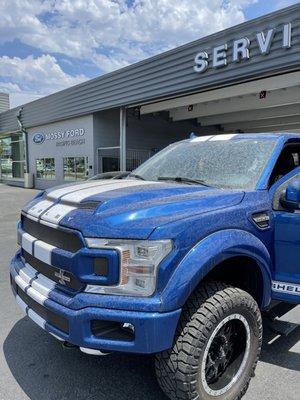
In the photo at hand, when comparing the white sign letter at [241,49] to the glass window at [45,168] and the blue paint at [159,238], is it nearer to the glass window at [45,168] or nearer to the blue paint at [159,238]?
the blue paint at [159,238]

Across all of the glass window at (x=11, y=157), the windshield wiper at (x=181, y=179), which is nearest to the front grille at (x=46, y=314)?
the windshield wiper at (x=181, y=179)

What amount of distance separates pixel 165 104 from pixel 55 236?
50.5 ft

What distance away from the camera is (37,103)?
84.3 feet

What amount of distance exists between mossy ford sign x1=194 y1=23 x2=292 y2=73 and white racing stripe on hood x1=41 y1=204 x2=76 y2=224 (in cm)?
1018

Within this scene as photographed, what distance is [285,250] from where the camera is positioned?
123 inches

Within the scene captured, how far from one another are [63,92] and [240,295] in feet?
70.7

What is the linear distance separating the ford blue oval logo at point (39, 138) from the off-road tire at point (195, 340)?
24505 millimetres

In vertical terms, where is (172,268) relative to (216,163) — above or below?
below

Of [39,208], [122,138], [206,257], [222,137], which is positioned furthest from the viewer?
[122,138]

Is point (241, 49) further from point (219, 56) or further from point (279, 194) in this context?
point (279, 194)

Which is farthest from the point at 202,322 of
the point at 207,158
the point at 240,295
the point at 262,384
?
the point at 207,158

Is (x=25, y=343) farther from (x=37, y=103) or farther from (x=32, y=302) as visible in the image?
(x=37, y=103)

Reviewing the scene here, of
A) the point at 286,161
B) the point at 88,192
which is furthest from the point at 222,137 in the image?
the point at 88,192

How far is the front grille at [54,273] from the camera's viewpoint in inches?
97.7
